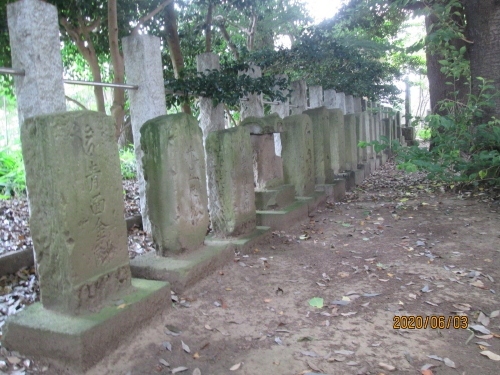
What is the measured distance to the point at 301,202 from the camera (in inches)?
236

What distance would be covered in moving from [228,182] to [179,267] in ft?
4.02

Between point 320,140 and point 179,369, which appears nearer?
point 179,369

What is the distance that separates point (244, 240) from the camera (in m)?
4.48

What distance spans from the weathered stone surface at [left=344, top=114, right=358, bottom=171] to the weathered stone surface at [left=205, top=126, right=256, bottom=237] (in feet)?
15.7

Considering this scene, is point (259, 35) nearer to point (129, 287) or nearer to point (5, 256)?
point (5, 256)

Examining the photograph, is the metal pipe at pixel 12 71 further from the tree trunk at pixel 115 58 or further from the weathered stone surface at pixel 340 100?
the weathered stone surface at pixel 340 100

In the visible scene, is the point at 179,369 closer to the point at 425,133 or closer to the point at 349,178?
the point at 349,178

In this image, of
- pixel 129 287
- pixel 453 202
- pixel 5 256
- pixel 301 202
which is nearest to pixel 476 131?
pixel 453 202

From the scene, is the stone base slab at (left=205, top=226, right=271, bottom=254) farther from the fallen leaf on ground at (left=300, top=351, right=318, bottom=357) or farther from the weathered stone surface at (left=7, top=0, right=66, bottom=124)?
the weathered stone surface at (left=7, top=0, right=66, bottom=124)

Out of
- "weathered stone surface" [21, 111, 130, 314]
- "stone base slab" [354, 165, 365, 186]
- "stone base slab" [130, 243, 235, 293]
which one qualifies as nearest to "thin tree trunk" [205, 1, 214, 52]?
"stone base slab" [354, 165, 365, 186]

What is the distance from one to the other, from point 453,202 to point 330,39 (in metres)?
4.45

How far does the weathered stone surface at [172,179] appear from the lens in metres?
3.56

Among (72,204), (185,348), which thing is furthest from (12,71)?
(185,348)

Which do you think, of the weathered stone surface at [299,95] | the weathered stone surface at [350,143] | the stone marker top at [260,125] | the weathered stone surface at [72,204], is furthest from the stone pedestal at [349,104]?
the weathered stone surface at [72,204]
